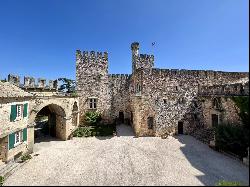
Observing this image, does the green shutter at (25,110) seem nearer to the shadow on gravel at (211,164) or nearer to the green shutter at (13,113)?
the green shutter at (13,113)

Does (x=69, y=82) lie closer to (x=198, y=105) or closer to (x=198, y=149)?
(x=198, y=105)

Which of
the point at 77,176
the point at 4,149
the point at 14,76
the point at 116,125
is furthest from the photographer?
the point at 116,125

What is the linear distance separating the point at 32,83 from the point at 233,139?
2296 cm

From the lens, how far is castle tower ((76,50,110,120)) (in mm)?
27438

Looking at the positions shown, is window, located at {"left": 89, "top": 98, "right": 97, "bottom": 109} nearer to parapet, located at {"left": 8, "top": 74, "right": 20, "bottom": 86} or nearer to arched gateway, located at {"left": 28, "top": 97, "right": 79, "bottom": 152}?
arched gateway, located at {"left": 28, "top": 97, "right": 79, "bottom": 152}

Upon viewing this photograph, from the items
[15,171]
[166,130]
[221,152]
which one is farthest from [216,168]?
[15,171]

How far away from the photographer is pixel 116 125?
1117 inches

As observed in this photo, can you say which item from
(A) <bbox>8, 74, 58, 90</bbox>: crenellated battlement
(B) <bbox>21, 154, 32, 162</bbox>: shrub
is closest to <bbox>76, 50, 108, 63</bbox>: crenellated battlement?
Result: (A) <bbox>8, 74, 58, 90</bbox>: crenellated battlement

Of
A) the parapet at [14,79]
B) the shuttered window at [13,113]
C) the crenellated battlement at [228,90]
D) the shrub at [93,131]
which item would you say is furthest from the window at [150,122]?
the parapet at [14,79]

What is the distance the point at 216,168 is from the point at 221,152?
3946 millimetres

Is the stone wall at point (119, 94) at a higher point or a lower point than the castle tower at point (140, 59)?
lower

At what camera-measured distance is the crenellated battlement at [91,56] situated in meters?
27.6

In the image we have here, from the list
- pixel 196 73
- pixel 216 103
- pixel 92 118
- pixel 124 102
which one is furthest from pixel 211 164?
pixel 92 118

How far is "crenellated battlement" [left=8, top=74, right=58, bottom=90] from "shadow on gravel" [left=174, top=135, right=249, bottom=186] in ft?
61.4
